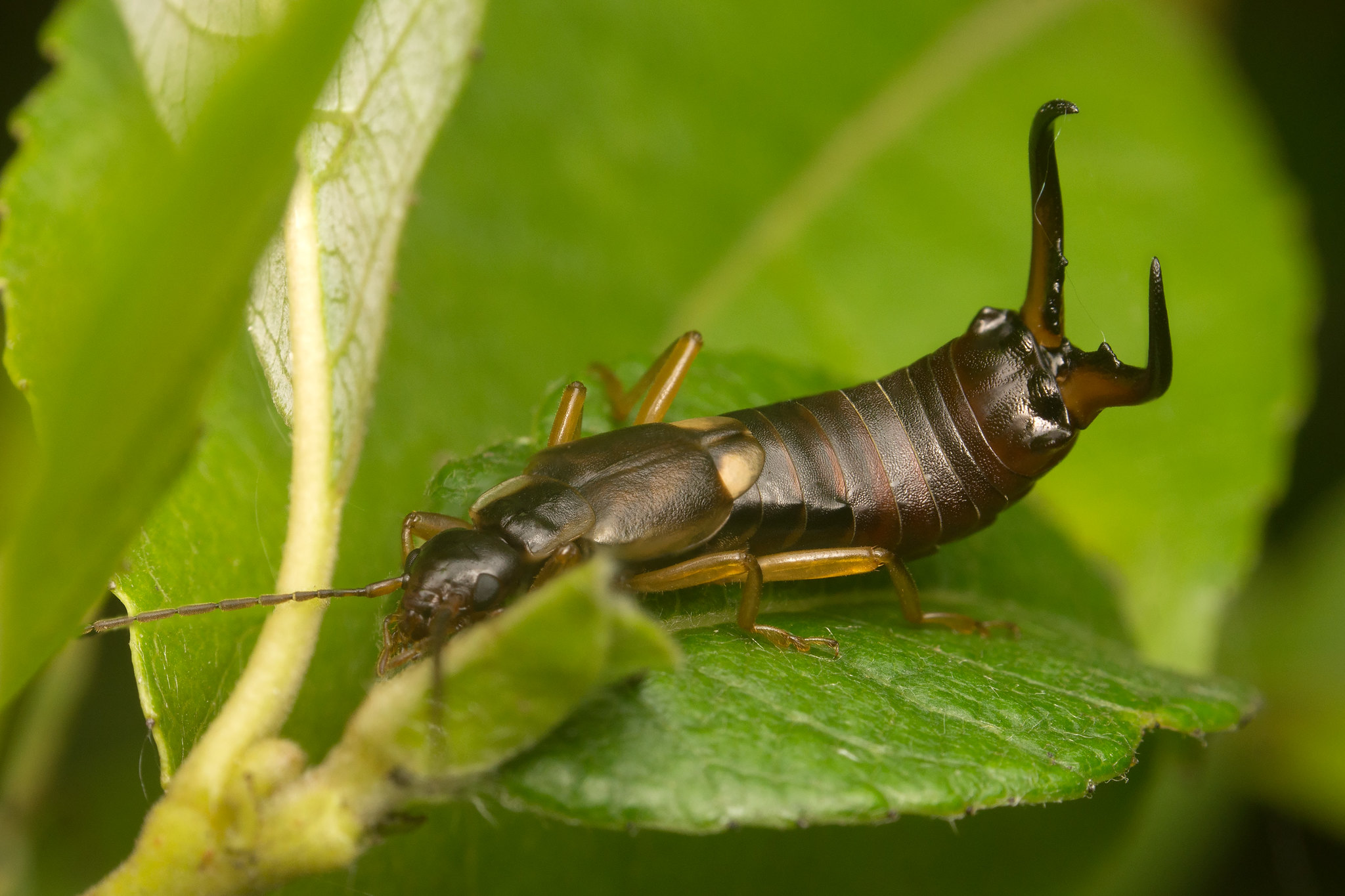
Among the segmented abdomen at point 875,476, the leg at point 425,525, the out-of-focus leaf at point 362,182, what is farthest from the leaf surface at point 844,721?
the out-of-focus leaf at point 362,182

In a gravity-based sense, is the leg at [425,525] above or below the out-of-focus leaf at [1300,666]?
above

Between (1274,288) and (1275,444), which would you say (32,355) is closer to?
(1275,444)

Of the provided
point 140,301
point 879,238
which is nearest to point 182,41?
point 140,301

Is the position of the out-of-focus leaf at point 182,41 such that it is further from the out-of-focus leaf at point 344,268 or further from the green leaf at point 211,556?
the green leaf at point 211,556

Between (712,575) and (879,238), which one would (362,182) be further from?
(879,238)

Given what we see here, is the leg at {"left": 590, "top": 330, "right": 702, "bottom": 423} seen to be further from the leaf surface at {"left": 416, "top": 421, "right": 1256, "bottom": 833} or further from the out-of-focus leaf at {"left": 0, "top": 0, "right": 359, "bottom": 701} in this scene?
the out-of-focus leaf at {"left": 0, "top": 0, "right": 359, "bottom": 701}

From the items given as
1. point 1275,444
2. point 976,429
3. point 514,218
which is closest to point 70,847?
point 514,218

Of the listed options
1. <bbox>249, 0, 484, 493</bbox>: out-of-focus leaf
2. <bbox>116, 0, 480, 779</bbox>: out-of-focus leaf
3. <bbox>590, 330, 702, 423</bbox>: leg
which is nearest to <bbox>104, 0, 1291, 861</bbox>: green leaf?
<bbox>590, 330, 702, 423</bbox>: leg
